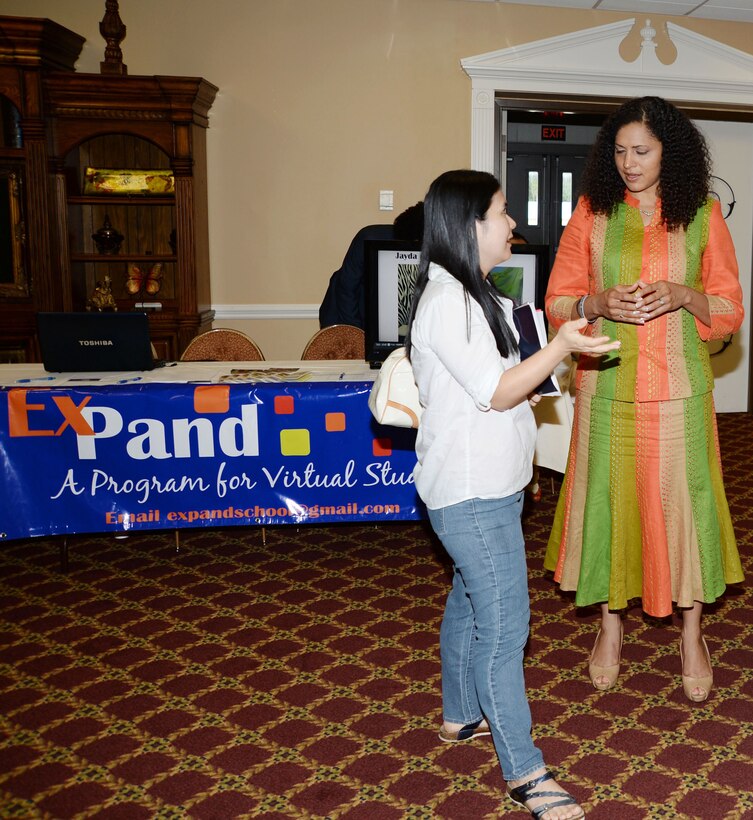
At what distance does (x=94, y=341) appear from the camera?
3.50 meters

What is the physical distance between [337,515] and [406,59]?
3.74 metres

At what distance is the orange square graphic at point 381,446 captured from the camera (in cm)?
340

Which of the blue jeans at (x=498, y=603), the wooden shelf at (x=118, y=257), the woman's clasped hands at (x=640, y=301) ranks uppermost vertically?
the wooden shelf at (x=118, y=257)

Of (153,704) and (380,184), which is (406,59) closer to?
(380,184)

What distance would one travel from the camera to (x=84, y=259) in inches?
219

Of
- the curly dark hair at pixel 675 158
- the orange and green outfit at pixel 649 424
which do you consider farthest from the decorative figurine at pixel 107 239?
the curly dark hair at pixel 675 158

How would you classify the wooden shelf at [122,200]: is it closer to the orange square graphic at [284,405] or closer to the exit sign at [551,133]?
the orange square graphic at [284,405]

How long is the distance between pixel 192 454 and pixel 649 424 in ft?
5.87

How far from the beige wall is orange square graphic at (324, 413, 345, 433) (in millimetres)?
2892

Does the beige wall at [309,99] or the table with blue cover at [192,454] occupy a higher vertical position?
the beige wall at [309,99]

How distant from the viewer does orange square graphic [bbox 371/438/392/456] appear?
3.40 m

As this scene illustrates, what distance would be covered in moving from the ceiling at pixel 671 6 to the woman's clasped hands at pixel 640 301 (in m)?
4.50

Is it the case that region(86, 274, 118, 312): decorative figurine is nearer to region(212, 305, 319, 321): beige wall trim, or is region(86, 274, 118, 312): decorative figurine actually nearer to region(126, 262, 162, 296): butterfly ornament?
region(126, 262, 162, 296): butterfly ornament

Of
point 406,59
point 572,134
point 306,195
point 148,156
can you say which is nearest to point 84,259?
point 148,156
